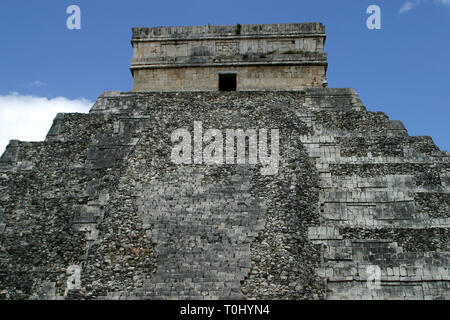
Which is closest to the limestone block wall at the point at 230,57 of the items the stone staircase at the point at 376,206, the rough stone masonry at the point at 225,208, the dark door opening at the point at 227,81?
the dark door opening at the point at 227,81

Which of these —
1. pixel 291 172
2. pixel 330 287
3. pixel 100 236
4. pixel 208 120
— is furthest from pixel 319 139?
pixel 100 236

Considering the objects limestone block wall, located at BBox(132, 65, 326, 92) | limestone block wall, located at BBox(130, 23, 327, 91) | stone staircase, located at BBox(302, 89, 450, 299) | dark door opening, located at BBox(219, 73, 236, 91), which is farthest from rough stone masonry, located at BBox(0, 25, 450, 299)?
dark door opening, located at BBox(219, 73, 236, 91)

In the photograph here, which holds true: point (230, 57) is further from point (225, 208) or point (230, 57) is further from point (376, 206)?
point (376, 206)

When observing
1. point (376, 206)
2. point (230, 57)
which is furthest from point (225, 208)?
point (230, 57)

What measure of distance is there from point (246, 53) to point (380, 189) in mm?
7288

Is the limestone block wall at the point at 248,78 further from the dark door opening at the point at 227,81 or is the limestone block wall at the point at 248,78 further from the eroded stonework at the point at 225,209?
the eroded stonework at the point at 225,209

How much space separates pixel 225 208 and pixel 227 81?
7332 mm

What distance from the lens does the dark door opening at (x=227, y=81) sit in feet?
63.1

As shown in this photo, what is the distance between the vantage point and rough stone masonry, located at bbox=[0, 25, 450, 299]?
12305 mm

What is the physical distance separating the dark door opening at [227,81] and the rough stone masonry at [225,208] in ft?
7.20

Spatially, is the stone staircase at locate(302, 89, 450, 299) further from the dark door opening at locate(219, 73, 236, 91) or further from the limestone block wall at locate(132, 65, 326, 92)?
the dark door opening at locate(219, 73, 236, 91)

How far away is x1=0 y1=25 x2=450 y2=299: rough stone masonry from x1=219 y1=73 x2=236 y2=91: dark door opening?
2196 mm

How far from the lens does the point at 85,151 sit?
51.4 feet
